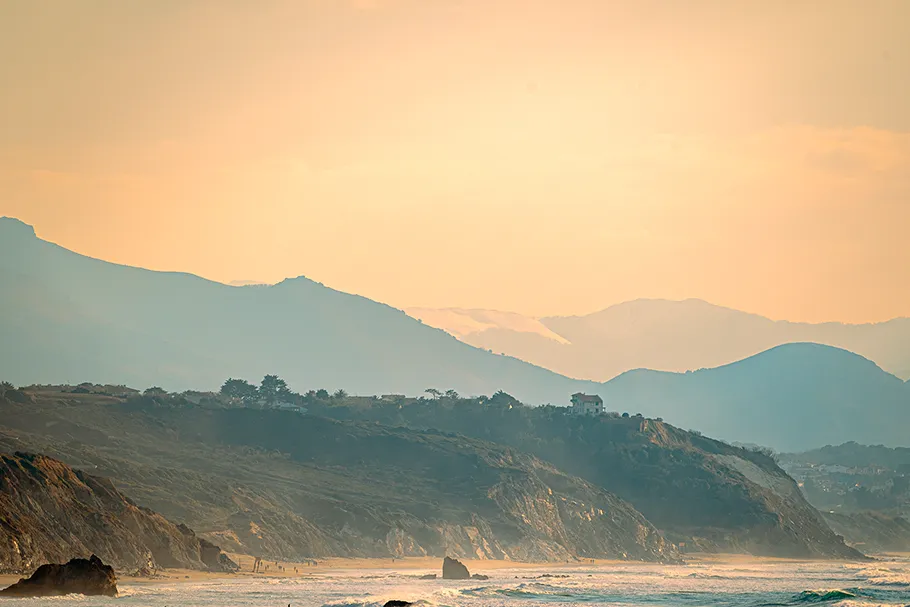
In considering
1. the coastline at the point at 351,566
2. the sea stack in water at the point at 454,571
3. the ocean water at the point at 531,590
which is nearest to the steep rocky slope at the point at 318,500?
the coastline at the point at 351,566

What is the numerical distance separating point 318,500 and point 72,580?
294ft

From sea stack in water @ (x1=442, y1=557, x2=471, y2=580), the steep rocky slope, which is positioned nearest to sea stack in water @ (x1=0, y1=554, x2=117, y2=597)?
sea stack in water @ (x1=442, y1=557, x2=471, y2=580)

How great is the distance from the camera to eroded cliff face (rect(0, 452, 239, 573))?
9038 cm

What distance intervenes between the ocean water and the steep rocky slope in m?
19.6

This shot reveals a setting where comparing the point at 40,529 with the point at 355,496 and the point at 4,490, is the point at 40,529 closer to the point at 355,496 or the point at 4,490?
the point at 4,490

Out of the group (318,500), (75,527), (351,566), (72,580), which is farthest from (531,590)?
(318,500)

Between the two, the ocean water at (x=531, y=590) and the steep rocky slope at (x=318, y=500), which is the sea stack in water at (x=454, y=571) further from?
the steep rocky slope at (x=318, y=500)

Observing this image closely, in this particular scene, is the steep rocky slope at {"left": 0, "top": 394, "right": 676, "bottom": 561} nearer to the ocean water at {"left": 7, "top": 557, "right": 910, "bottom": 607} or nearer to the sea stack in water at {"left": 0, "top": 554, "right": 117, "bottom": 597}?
the ocean water at {"left": 7, "top": 557, "right": 910, "bottom": 607}

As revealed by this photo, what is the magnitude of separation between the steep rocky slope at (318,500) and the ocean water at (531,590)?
19603mm

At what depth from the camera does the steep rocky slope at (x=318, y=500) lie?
482 ft

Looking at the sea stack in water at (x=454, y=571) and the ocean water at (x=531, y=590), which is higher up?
the sea stack in water at (x=454, y=571)

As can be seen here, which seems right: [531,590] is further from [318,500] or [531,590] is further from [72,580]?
[318,500]

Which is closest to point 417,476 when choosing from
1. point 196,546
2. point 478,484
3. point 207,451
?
point 478,484

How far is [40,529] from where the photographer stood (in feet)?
310
